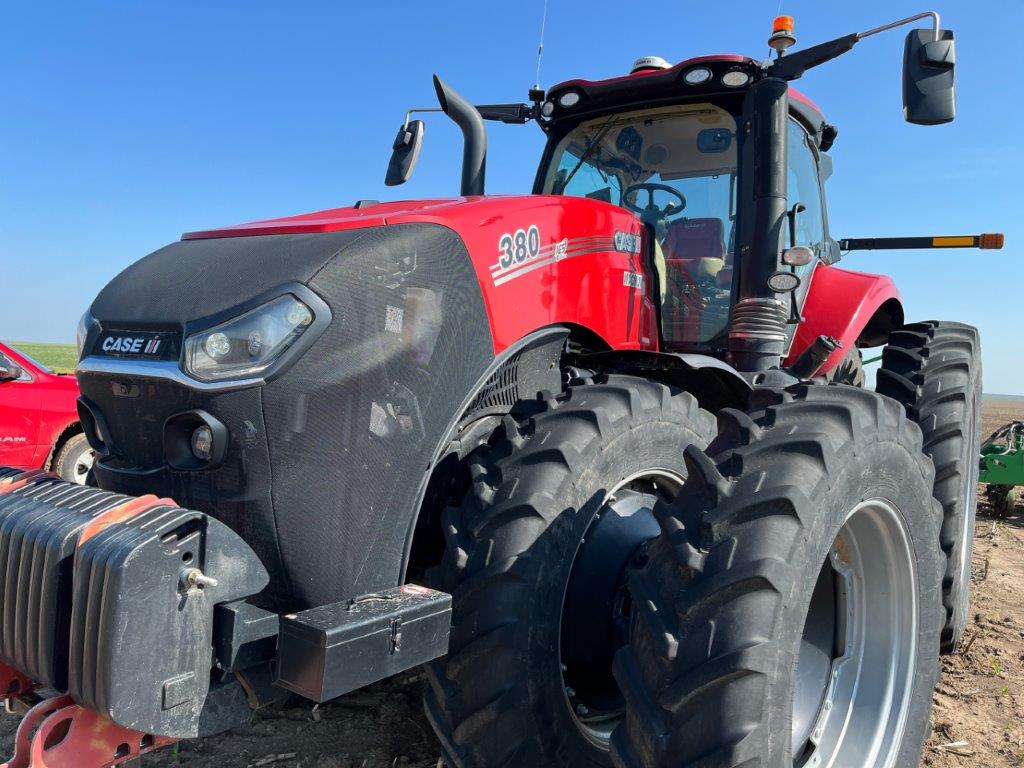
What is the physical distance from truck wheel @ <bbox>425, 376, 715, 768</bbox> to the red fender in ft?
5.50

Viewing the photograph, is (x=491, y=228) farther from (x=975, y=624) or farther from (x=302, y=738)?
(x=975, y=624)

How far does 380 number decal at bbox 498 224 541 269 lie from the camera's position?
92.3 inches

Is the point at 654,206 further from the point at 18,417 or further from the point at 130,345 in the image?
the point at 18,417

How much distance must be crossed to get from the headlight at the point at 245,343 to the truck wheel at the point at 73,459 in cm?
568

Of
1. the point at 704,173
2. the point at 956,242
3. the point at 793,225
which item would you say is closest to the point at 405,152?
the point at 704,173

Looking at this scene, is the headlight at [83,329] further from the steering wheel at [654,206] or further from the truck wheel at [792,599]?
the steering wheel at [654,206]

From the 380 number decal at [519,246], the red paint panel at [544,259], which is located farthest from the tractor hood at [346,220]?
the 380 number decal at [519,246]

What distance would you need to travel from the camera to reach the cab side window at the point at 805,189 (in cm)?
376

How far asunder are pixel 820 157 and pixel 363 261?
313 centimetres

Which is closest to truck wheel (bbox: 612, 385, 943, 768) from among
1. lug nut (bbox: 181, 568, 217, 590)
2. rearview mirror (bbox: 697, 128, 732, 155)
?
lug nut (bbox: 181, 568, 217, 590)

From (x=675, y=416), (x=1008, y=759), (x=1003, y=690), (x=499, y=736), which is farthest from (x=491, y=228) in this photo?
(x=1003, y=690)

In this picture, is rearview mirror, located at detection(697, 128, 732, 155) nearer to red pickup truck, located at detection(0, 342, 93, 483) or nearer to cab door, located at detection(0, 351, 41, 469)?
red pickup truck, located at detection(0, 342, 93, 483)

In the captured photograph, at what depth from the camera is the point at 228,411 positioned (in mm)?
1767

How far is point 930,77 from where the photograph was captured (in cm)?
254
